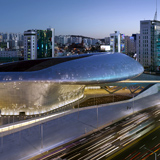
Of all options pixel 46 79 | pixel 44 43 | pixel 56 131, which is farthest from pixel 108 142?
pixel 44 43

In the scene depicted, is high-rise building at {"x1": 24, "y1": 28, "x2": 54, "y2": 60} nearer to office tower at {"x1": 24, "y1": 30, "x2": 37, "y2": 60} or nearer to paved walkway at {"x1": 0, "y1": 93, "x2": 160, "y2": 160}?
office tower at {"x1": 24, "y1": 30, "x2": 37, "y2": 60}

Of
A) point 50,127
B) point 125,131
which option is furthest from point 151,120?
point 50,127

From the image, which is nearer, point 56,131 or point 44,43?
point 56,131

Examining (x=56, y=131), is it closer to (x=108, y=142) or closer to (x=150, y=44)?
(x=108, y=142)

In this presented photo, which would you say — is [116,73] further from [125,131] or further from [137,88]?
[137,88]

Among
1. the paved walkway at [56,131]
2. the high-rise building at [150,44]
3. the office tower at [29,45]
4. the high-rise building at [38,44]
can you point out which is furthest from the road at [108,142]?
the high-rise building at [38,44]

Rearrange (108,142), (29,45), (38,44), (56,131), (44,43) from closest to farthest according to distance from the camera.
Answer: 1. (108,142)
2. (56,131)
3. (29,45)
4. (38,44)
5. (44,43)

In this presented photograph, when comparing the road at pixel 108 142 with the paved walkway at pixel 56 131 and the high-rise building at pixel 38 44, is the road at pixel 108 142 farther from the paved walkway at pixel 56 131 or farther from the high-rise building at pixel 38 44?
the high-rise building at pixel 38 44

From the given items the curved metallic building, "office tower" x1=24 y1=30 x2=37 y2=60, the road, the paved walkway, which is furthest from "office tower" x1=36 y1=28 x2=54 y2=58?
the road
